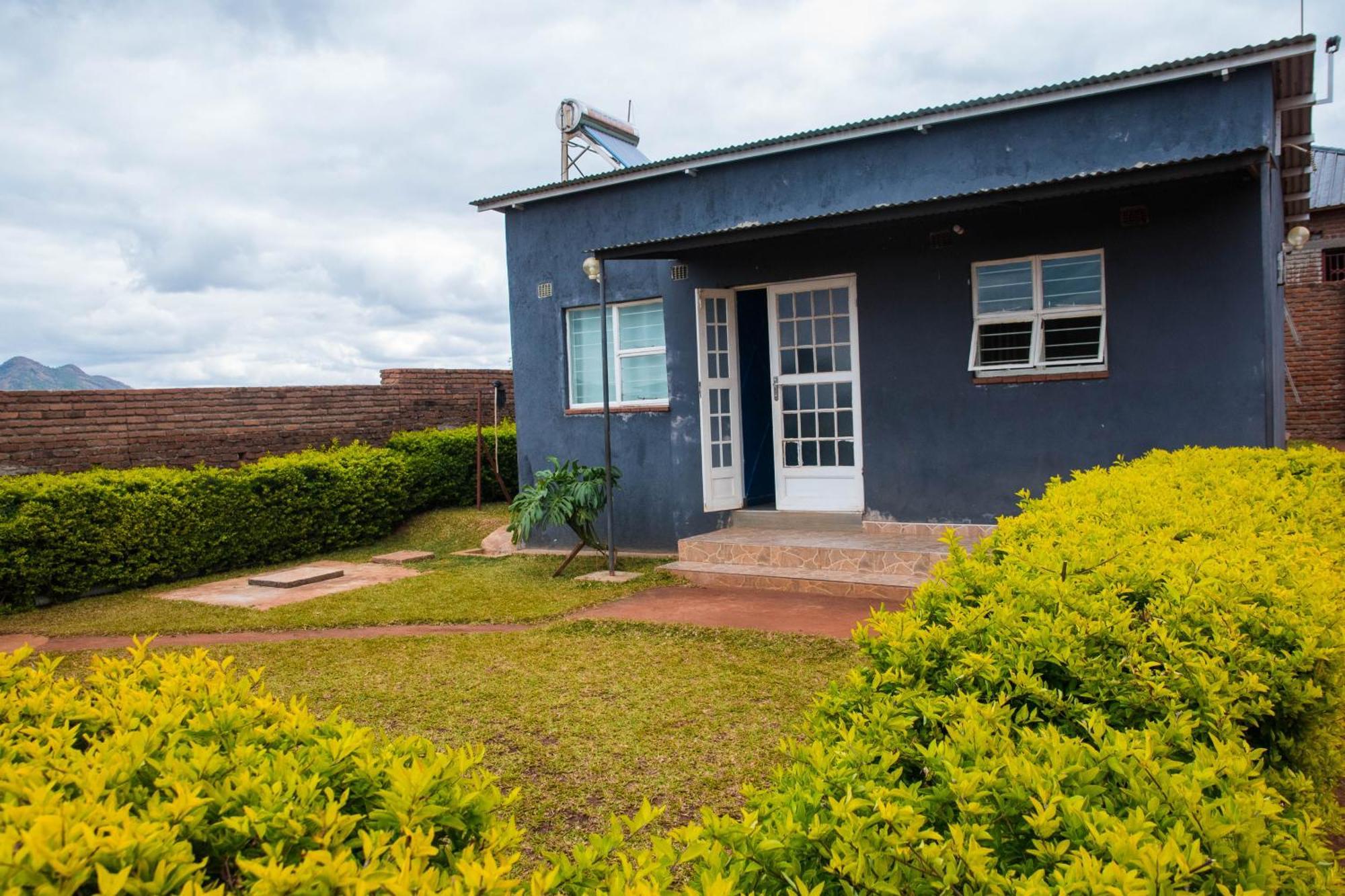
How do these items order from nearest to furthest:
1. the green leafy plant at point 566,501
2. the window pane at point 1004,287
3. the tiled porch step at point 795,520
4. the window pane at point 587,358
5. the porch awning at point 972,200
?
1. the porch awning at point 972,200
2. the window pane at point 1004,287
3. the green leafy plant at point 566,501
4. the tiled porch step at point 795,520
5. the window pane at point 587,358

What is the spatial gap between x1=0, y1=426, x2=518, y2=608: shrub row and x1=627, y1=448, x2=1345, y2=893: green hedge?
8.60 m

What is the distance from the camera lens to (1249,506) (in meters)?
4.44

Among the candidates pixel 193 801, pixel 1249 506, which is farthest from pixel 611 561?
pixel 193 801

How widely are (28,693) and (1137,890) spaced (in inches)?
106

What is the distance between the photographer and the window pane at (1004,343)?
337 inches

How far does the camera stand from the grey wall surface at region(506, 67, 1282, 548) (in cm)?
777

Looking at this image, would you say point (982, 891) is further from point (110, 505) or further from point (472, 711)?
point (110, 505)

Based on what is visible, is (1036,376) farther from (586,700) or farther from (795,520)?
(586,700)

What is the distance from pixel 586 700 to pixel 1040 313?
5482 mm

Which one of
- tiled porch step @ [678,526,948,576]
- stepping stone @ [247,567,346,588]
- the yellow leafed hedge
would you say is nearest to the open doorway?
tiled porch step @ [678,526,948,576]

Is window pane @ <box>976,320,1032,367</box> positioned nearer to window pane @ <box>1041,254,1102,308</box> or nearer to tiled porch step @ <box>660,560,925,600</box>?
window pane @ <box>1041,254,1102,308</box>

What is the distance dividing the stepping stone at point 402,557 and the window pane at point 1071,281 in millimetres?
7432

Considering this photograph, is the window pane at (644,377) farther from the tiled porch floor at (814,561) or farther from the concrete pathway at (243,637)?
the concrete pathway at (243,637)

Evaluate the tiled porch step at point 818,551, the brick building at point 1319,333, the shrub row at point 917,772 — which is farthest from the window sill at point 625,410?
the brick building at point 1319,333
